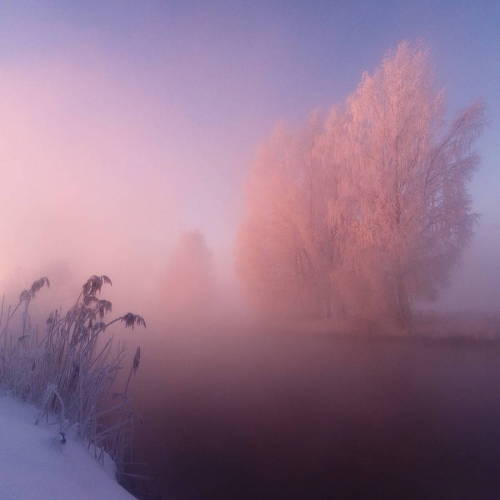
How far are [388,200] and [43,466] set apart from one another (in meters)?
11.4

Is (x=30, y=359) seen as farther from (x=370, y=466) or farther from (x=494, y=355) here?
(x=494, y=355)

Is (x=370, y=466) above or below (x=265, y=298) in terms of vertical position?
below

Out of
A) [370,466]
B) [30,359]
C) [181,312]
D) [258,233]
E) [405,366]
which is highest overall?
[258,233]

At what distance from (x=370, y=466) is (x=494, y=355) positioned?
19.1ft

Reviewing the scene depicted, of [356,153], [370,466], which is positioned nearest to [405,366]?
[370,466]

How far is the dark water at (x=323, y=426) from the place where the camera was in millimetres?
3471

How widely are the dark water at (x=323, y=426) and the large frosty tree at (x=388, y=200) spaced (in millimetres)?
3327

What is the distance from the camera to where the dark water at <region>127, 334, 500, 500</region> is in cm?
347

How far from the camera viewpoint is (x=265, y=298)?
52.2ft

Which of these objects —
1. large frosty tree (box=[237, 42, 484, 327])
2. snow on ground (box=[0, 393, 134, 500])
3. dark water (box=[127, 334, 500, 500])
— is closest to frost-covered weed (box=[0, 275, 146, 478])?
snow on ground (box=[0, 393, 134, 500])

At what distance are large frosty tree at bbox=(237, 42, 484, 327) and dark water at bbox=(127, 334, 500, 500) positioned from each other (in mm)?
3327

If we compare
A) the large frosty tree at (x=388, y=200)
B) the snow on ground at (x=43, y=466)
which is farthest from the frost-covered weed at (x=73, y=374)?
the large frosty tree at (x=388, y=200)

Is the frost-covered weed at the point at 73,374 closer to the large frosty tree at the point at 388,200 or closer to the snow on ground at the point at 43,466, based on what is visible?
the snow on ground at the point at 43,466

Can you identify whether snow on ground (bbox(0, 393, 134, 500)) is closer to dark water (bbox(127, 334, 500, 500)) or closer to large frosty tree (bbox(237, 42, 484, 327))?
dark water (bbox(127, 334, 500, 500))
